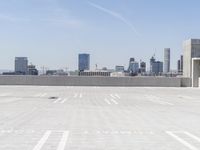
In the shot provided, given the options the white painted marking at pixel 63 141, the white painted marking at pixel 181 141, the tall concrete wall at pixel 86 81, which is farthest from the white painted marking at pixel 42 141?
the tall concrete wall at pixel 86 81

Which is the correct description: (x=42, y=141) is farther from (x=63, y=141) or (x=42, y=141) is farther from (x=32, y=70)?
(x=32, y=70)

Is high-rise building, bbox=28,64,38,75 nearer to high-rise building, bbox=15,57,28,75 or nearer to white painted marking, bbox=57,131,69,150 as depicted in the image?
high-rise building, bbox=15,57,28,75

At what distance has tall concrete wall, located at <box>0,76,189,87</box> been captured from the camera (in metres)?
69.9

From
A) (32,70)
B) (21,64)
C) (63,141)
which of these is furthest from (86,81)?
(21,64)

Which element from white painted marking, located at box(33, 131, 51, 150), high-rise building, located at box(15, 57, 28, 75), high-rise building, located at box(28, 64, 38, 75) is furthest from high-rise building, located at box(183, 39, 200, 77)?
high-rise building, located at box(15, 57, 28, 75)

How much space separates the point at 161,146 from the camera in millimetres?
11875

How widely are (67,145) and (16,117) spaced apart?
314 inches

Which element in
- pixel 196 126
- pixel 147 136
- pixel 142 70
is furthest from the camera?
pixel 142 70

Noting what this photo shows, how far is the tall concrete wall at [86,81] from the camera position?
69.9 m

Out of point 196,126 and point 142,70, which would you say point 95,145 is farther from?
point 142,70

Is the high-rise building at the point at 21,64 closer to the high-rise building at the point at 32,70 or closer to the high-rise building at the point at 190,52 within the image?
the high-rise building at the point at 32,70

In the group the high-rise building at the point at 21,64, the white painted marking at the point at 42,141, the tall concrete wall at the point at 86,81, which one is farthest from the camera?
the high-rise building at the point at 21,64

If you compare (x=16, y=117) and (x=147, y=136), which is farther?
(x=16, y=117)

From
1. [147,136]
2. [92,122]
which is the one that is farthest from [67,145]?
[92,122]
